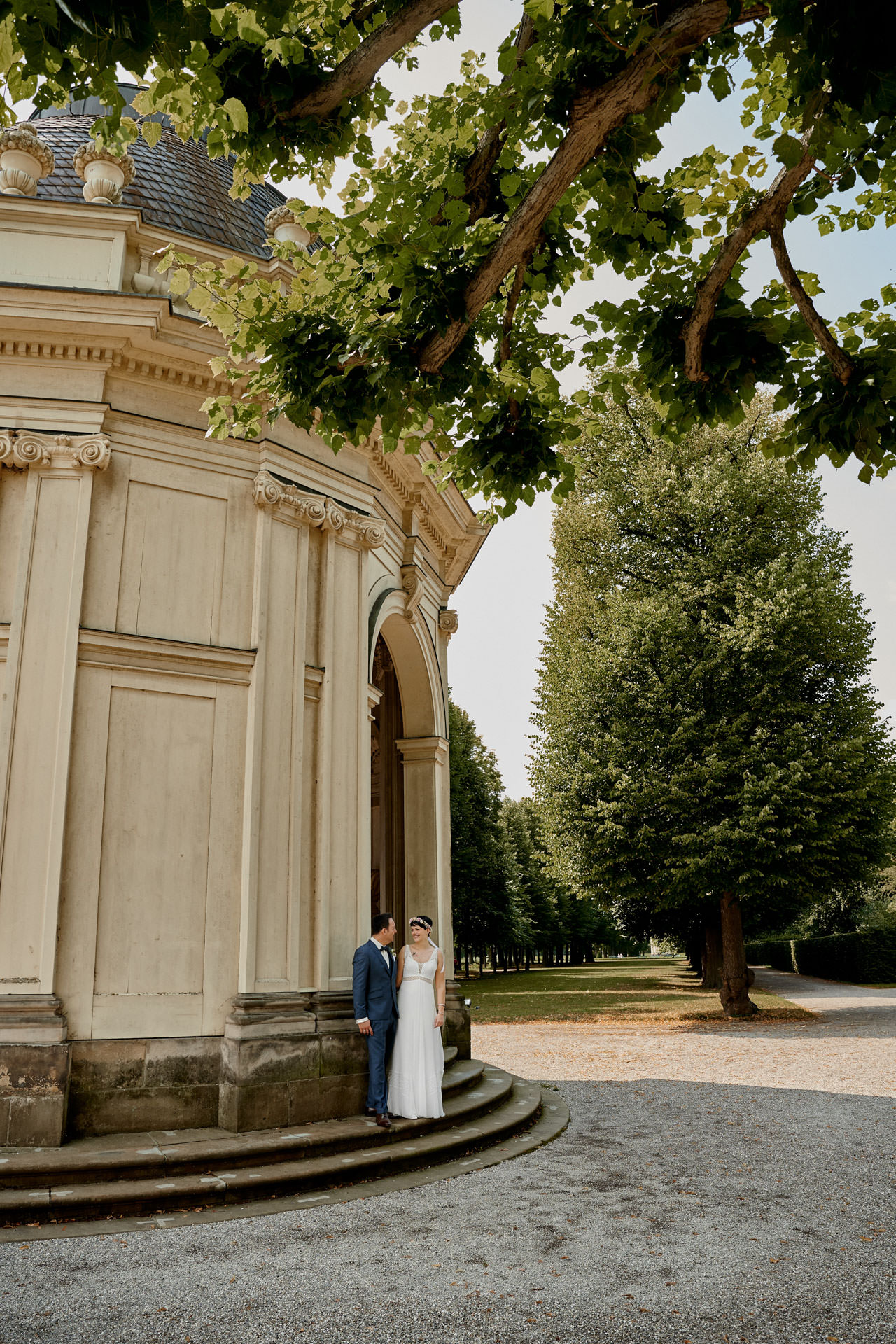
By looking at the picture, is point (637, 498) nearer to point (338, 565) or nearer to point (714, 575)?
point (714, 575)

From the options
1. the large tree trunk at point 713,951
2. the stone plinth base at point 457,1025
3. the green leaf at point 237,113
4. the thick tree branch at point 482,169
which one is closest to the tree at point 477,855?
the large tree trunk at point 713,951

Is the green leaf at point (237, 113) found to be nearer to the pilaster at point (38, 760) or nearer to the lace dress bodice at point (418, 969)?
the pilaster at point (38, 760)

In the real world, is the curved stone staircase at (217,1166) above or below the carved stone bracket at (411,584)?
below

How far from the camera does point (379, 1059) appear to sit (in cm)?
744

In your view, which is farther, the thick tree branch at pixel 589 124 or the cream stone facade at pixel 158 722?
the cream stone facade at pixel 158 722

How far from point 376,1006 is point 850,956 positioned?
103 feet

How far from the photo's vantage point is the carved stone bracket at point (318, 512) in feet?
27.6

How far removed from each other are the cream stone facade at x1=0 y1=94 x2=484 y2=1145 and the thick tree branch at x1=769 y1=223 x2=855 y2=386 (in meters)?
4.59

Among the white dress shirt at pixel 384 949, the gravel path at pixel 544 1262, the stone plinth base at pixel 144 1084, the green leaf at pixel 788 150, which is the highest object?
the green leaf at pixel 788 150

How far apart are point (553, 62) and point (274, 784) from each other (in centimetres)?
567

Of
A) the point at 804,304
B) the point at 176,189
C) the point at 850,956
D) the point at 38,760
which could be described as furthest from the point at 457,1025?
the point at 850,956

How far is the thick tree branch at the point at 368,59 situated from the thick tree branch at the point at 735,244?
6.34 ft

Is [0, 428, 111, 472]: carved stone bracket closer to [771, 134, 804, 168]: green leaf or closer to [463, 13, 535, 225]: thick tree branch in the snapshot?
[463, 13, 535, 225]: thick tree branch

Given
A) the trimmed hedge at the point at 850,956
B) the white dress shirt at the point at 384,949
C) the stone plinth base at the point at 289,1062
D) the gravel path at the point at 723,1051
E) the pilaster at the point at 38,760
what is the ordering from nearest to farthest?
the pilaster at the point at 38,760
the stone plinth base at the point at 289,1062
the white dress shirt at the point at 384,949
the gravel path at the point at 723,1051
the trimmed hedge at the point at 850,956
